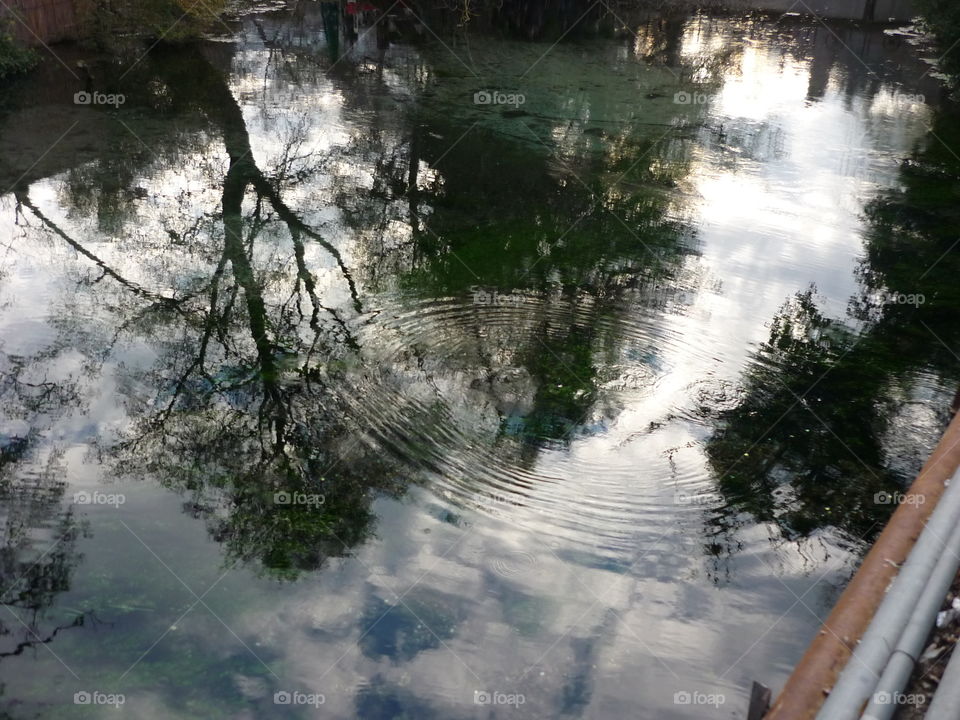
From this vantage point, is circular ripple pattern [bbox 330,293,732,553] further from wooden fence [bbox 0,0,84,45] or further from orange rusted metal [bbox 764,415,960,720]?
wooden fence [bbox 0,0,84,45]

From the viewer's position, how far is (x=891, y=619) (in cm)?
327

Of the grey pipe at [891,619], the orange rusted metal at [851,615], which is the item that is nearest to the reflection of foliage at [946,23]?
the orange rusted metal at [851,615]

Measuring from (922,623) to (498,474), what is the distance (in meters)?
3.14

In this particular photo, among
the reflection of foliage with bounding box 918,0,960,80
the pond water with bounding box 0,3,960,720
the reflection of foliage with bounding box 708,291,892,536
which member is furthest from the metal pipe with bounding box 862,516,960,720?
the reflection of foliage with bounding box 918,0,960,80

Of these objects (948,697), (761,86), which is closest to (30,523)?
(948,697)

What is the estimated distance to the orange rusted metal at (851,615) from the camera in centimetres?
309

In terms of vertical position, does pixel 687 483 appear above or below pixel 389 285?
below

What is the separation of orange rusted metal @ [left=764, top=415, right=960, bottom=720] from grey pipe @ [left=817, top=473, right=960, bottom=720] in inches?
2.1

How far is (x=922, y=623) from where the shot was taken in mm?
3205

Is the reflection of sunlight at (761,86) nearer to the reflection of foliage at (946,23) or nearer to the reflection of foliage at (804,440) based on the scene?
the reflection of foliage at (946,23)

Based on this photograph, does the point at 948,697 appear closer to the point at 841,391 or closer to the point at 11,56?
the point at 841,391

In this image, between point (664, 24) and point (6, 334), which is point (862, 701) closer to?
point (6, 334)

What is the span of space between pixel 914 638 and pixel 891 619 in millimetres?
127

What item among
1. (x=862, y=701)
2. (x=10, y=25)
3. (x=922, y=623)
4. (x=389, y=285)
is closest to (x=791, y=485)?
(x=922, y=623)
